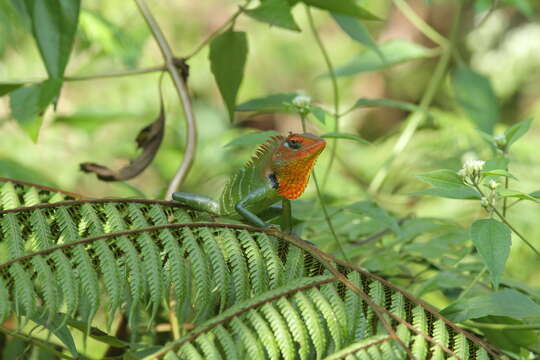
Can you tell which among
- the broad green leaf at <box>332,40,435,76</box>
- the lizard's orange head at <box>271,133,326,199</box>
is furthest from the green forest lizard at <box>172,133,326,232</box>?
the broad green leaf at <box>332,40,435,76</box>

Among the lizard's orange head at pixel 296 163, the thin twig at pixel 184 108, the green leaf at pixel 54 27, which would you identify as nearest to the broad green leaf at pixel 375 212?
the lizard's orange head at pixel 296 163

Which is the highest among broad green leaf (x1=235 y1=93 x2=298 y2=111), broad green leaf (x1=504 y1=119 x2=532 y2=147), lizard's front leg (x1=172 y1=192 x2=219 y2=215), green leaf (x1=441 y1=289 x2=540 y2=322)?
broad green leaf (x1=235 y1=93 x2=298 y2=111)

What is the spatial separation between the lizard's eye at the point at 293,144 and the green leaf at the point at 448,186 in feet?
0.92

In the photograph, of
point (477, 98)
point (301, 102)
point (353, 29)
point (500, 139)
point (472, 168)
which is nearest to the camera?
point (472, 168)

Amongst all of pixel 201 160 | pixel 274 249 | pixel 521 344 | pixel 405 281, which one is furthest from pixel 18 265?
pixel 201 160

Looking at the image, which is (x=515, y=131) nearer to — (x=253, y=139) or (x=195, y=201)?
(x=253, y=139)

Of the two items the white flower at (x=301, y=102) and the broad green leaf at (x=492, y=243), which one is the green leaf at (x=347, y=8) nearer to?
the white flower at (x=301, y=102)

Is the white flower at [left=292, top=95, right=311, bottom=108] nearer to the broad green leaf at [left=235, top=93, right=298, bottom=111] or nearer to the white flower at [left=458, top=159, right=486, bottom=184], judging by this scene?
the broad green leaf at [left=235, top=93, right=298, bottom=111]

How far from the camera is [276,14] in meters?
1.27

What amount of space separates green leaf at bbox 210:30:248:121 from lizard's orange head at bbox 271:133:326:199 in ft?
0.81

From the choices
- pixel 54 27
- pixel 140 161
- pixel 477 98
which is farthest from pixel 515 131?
pixel 477 98

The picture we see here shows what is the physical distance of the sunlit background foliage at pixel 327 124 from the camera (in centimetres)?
155

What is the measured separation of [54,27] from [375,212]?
705mm

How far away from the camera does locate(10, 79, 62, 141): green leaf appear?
125 centimetres
